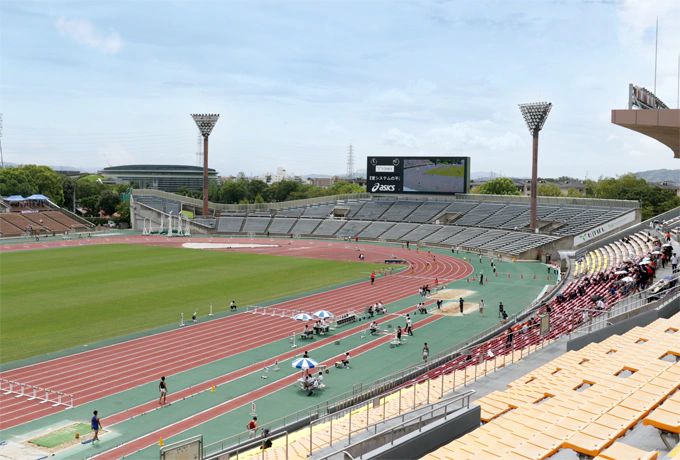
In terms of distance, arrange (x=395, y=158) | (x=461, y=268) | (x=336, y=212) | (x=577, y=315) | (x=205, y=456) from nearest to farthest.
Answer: (x=205, y=456)
(x=577, y=315)
(x=461, y=268)
(x=395, y=158)
(x=336, y=212)

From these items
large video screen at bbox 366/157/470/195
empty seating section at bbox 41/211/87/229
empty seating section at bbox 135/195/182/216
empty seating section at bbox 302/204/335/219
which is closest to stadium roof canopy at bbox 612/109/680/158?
large video screen at bbox 366/157/470/195

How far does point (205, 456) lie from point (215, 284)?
28.9 meters

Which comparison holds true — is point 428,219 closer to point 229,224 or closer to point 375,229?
point 375,229

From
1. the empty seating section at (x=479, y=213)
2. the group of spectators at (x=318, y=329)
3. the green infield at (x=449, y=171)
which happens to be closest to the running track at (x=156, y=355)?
the group of spectators at (x=318, y=329)

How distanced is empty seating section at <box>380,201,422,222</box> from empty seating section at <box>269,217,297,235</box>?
14322 mm

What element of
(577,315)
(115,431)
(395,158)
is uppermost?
(395,158)

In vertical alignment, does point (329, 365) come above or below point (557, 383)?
below

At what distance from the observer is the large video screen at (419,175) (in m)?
80.2

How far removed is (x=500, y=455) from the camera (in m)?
7.95

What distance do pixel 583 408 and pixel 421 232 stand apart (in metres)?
67.3

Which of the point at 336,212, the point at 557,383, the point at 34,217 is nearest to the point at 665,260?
the point at 557,383

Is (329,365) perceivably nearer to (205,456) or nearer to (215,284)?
(205,456)

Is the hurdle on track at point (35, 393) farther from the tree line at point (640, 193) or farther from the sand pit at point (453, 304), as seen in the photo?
the tree line at point (640, 193)

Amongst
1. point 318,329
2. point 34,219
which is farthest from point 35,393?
point 34,219
